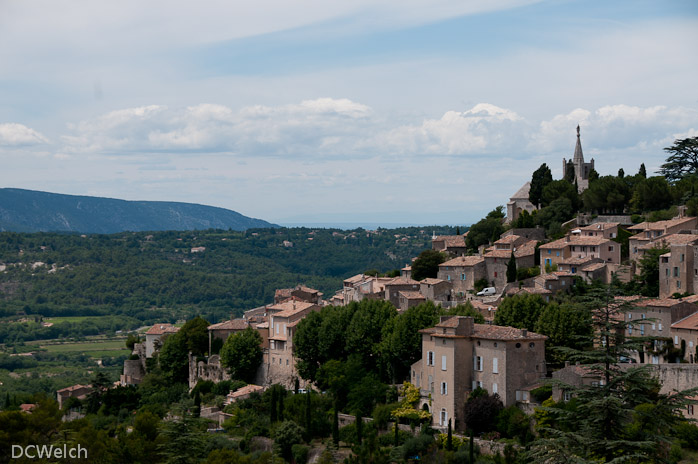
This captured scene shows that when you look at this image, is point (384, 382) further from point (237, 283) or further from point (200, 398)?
point (237, 283)

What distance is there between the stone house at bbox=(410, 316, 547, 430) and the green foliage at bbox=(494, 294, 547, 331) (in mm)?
3249

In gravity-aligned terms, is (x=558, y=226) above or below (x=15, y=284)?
above

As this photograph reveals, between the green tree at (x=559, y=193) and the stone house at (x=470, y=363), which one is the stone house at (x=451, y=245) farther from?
the stone house at (x=470, y=363)

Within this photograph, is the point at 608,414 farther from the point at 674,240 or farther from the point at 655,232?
the point at 655,232

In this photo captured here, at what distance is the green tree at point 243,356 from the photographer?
58531mm

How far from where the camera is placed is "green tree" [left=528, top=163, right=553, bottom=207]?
252 feet

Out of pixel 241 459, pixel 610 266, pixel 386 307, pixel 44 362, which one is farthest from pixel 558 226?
pixel 44 362

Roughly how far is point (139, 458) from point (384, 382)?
594 inches

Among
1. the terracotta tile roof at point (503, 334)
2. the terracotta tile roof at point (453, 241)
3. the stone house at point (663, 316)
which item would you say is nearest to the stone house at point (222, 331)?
the terracotta tile roof at point (453, 241)

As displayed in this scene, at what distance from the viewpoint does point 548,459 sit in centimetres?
2361

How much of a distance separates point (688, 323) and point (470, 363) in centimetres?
1033

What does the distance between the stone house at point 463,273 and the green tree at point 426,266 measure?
6.38 feet

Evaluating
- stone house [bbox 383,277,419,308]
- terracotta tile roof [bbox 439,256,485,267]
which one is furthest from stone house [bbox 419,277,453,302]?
terracotta tile roof [bbox 439,256,485,267]

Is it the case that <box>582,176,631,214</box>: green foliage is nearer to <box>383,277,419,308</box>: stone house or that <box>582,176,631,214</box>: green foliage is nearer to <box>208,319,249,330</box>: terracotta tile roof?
<box>383,277,419,308</box>: stone house
